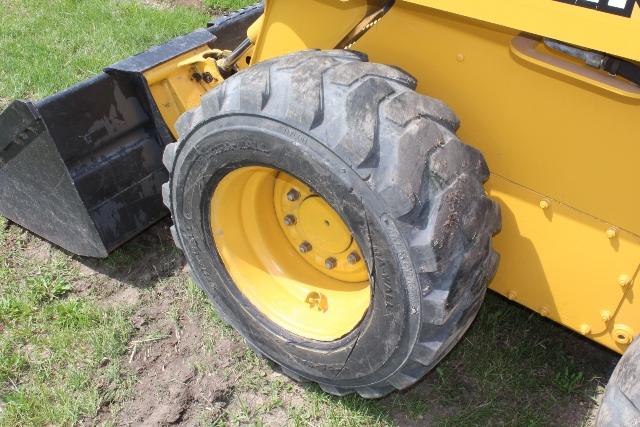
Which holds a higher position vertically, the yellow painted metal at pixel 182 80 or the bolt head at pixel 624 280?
the bolt head at pixel 624 280

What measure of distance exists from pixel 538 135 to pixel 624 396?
28.6 inches

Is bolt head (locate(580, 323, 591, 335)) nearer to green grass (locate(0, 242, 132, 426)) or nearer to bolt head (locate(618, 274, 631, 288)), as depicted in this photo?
bolt head (locate(618, 274, 631, 288))

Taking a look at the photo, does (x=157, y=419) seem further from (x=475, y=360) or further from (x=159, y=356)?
(x=475, y=360)

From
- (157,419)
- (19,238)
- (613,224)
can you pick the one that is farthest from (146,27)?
(613,224)

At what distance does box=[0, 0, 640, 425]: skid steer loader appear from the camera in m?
1.88

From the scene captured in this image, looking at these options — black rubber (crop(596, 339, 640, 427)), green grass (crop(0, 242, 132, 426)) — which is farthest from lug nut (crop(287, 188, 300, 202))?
black rubber (crop(596, 339, 640, 427))

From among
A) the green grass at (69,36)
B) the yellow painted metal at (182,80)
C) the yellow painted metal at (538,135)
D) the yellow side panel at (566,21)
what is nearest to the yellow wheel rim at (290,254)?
the yellow painted metal at (538,135)

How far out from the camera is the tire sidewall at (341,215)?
77.9 inches

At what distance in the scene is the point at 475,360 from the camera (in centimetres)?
287

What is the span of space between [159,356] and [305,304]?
0.71 meters

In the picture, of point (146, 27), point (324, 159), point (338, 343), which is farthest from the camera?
point (146, 27)

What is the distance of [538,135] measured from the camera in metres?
2.03

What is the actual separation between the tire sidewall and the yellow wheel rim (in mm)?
52

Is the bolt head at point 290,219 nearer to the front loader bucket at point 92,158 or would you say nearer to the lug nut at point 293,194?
the lug nut at point 293,194
